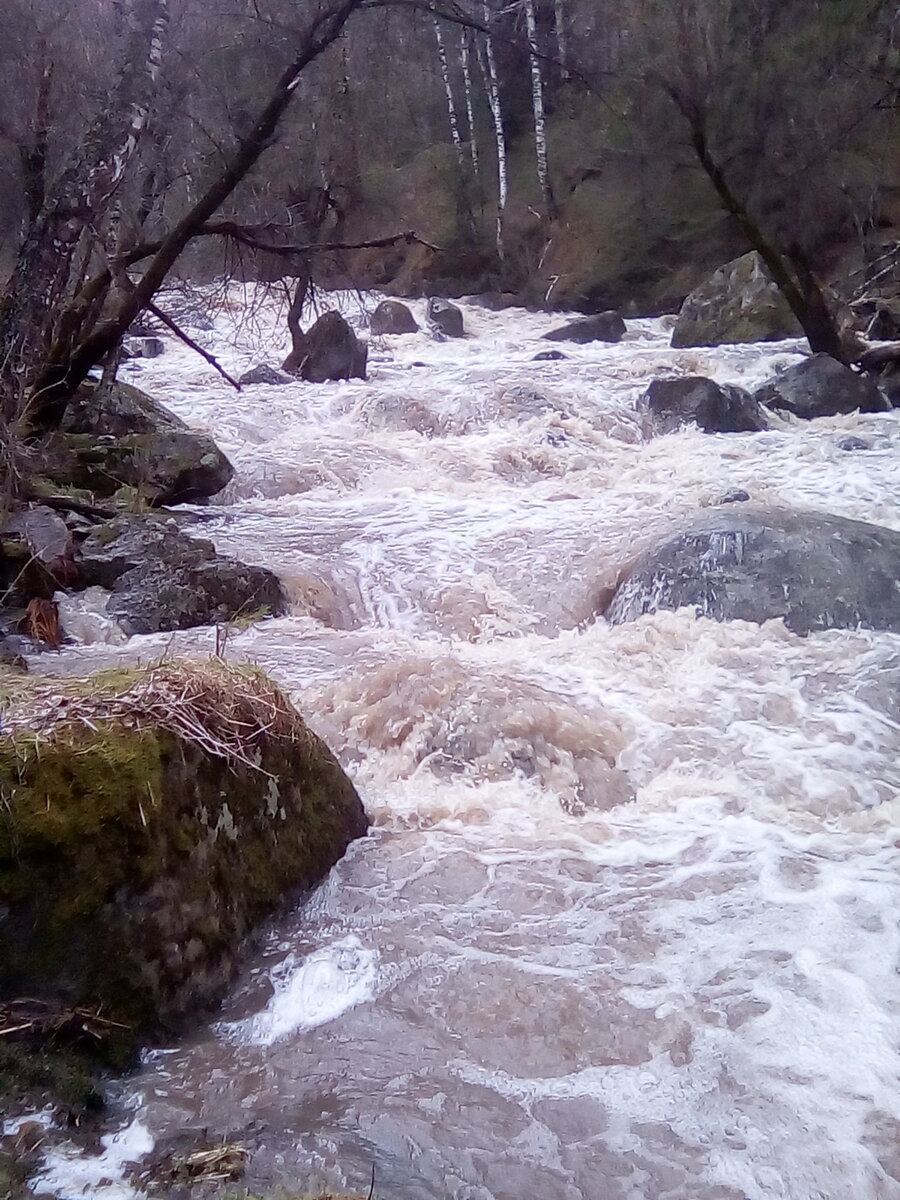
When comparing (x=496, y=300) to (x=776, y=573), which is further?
(x=496, y=300)

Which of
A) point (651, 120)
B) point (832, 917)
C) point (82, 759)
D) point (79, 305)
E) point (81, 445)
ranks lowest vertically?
point (832, 917)

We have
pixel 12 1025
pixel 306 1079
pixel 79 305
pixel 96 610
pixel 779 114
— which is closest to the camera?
pixel 12 1025

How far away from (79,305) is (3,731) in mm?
6561

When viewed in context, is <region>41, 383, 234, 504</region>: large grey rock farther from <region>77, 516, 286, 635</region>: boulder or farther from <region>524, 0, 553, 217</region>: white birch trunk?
<region>524, 0, 553, 217</region>: white birch trunk

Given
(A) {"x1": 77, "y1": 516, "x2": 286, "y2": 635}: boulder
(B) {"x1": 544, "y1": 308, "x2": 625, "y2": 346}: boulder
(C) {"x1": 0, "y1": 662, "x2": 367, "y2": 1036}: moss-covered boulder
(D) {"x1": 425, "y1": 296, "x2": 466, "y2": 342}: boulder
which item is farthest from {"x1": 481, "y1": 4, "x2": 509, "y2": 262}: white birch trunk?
(C) {"x1": 0, "y1": 662, "x2": 367, "y2": 1036}: moss-covered boulder

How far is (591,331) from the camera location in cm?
1920

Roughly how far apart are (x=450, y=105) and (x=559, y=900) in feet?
103

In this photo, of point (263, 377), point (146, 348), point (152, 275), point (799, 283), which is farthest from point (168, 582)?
point (146, 348)

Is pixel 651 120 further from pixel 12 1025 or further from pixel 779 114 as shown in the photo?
pixel 12 1025

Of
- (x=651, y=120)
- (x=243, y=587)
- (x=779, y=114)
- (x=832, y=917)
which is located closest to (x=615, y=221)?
(x=651, y=120)

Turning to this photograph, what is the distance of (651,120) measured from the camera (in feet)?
83.1

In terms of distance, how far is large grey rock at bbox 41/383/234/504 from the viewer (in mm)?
8836

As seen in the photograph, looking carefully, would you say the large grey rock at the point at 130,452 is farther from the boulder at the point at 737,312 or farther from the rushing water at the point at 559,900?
the boulder at the point at 737,312

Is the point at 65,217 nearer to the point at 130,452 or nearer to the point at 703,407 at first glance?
the point at 130,452
